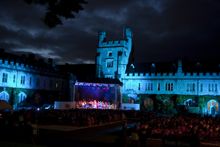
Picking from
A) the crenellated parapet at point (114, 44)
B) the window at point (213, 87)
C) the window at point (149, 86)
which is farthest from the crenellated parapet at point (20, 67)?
the window at point (213, 87)

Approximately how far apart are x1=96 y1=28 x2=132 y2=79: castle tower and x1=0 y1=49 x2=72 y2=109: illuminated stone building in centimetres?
745

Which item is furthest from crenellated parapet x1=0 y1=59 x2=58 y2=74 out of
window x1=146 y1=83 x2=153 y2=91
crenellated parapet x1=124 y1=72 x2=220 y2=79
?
window x1=146 y1=83 x2=153 y2=91

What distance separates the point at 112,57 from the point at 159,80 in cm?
1075

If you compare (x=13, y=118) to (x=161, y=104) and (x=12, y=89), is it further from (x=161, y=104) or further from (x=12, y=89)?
(x=161, y=104)

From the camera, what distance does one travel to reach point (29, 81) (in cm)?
4847

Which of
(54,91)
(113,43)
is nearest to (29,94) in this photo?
(54,91)

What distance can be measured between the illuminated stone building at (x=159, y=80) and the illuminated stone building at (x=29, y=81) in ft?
30.5

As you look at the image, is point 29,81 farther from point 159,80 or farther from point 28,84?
point 159,80

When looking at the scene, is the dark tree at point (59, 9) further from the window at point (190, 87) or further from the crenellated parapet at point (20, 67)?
the window at point (190, 87)

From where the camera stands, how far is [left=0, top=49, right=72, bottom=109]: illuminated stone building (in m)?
43.9

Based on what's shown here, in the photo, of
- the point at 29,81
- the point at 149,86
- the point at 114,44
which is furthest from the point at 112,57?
the point at 29,81

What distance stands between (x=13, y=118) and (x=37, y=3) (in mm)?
15782

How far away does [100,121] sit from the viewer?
99.3 feet

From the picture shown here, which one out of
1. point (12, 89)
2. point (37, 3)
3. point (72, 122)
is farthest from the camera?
point (12, 89)
